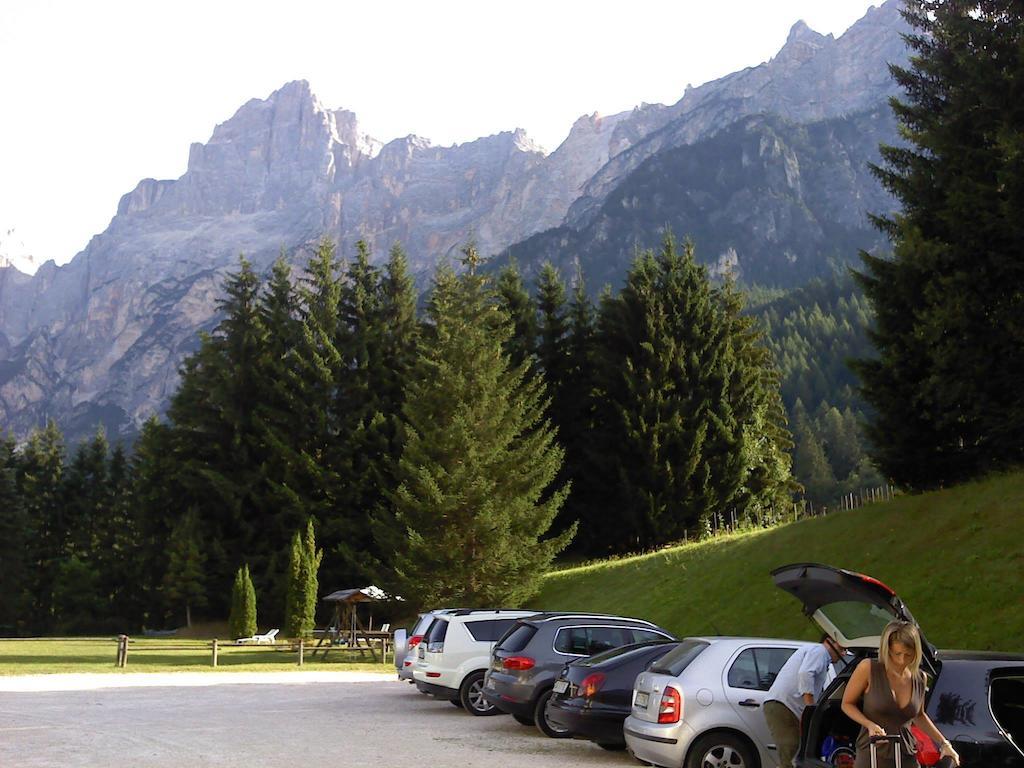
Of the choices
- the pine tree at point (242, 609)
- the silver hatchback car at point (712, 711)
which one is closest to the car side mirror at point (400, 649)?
the silver hatchback car at point (712, 711)

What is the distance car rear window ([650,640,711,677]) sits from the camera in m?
9.80

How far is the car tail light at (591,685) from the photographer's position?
11.5 m

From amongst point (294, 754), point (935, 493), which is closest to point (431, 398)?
point (935, 493)

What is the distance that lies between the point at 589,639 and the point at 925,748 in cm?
847

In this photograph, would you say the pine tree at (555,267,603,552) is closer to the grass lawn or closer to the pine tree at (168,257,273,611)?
the grass lawn

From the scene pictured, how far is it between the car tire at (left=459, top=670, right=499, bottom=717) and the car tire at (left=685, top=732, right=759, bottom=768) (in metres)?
7.47

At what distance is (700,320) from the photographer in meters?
45.9

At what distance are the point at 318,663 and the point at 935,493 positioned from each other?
1900 cm

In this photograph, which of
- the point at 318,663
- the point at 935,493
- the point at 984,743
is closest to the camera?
the point at 984,743

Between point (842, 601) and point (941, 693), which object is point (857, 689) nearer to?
point (941, 693)

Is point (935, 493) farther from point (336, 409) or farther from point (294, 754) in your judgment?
point (336, 409)

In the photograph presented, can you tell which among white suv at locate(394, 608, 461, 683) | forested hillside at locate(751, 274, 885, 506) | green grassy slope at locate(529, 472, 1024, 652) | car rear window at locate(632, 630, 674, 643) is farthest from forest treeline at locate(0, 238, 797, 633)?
forested hillside at locate(751, 274, 885, 506)

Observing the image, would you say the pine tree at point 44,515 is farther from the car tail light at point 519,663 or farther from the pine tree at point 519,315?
the car tail light at point 519,663

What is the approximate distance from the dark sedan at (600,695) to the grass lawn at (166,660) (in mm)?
16833
